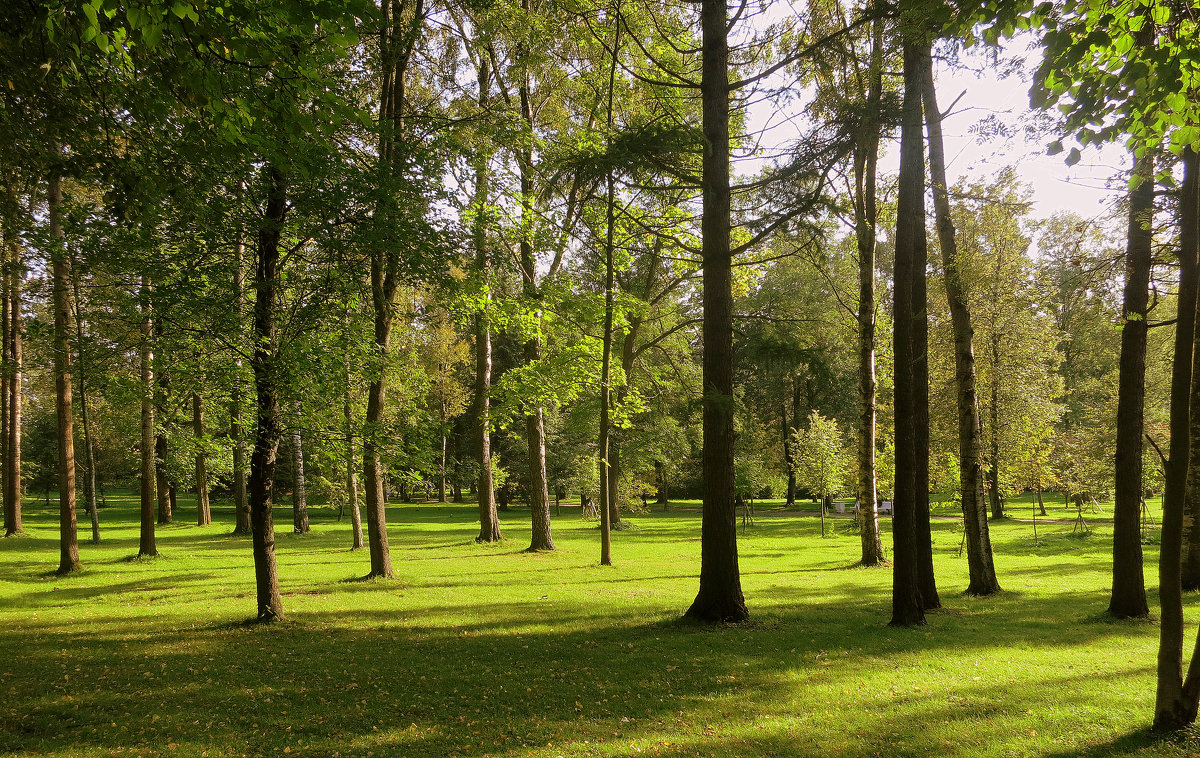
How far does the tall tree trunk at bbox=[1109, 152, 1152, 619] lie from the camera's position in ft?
29.4

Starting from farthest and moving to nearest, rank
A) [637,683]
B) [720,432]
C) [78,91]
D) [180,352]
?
[720,432] < [180,352] < [637,683] < [78,91]

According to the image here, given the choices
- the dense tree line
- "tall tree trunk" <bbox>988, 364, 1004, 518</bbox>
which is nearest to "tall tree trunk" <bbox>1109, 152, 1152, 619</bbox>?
the dense tree line

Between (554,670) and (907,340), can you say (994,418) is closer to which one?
(907,340)

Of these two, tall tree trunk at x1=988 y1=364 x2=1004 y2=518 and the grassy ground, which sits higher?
tall tree trunk at x1=988 y1=364 x2=1004 y2=518

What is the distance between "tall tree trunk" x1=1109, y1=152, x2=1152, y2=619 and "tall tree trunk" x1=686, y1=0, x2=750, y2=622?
5.50m

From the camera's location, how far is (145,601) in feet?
36.7

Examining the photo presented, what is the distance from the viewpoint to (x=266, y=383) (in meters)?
8.60

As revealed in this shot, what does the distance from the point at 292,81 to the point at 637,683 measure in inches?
252

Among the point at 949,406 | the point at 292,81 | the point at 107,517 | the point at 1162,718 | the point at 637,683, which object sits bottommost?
the point at 107,517

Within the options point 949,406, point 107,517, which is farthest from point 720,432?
point 107,517

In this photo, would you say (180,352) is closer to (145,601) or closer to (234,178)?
(234,178)

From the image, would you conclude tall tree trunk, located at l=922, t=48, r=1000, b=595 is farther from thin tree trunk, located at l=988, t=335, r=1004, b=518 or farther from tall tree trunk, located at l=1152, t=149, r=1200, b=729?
thin tree trunk, located at l=988, t=335, r=1004, b=518

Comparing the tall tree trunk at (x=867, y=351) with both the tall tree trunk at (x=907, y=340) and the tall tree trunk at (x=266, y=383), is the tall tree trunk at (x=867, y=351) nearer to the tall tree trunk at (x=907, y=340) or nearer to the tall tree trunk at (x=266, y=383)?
the tall tree trunk at (x=907, y=340)

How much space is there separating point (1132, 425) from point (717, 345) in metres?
6.15
